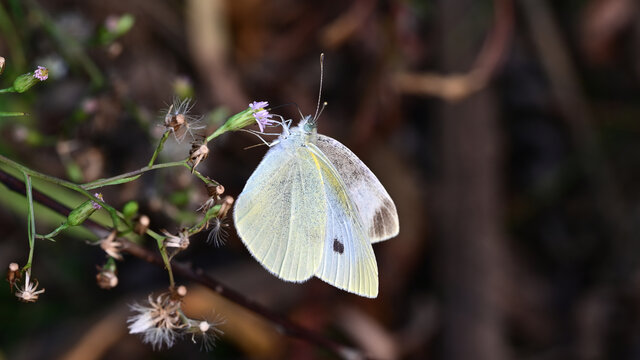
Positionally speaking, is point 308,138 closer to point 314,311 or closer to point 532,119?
point 314,311

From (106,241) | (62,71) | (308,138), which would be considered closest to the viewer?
(106,241)

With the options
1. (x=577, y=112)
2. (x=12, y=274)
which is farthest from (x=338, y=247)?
(x=577, y=112)

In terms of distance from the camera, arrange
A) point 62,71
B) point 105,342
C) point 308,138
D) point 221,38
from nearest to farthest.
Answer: point 308,138, point 62,71, point 105,342, point 221,38

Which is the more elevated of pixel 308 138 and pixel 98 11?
pixel 98 11

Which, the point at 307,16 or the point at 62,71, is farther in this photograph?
the point at 307,16

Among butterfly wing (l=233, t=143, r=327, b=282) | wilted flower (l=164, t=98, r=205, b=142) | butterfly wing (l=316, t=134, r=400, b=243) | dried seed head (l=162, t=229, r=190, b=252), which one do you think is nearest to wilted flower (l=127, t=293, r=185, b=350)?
dried seed head (l=162, t=229, r=190, b=252)

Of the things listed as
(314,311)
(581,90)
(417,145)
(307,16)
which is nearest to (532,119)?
(581,90)

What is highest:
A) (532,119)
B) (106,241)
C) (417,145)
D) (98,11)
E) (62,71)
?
(532,119)
